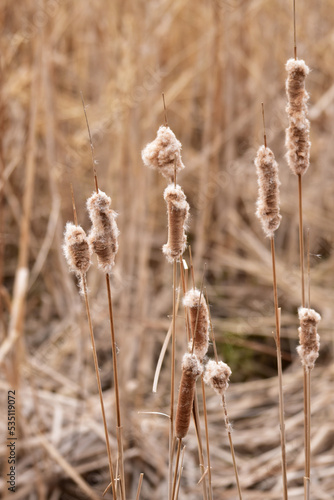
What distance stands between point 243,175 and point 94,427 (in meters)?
1.07

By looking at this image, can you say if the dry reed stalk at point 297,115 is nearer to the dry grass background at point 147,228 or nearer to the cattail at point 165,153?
the cattail at point 165,153

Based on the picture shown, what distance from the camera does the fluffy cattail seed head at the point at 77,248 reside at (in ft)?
1.55

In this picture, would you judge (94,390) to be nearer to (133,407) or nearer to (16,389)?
(133,407)

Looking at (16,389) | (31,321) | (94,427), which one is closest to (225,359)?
(94,427)

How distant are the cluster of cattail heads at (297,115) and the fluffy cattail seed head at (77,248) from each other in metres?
0.20

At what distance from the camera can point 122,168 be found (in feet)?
4.42

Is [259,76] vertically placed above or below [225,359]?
above

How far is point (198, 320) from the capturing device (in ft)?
1.65

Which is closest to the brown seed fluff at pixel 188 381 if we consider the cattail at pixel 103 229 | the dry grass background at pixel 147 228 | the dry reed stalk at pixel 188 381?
the dry reed stalk at pixel 188 381

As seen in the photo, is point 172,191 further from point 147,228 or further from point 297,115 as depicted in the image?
point 147,228

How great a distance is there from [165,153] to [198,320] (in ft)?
0.49

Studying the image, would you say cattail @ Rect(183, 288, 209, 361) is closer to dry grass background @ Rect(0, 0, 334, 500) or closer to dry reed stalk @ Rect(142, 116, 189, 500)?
dry reed stalk @ Rect(142, 116, 189, 500)

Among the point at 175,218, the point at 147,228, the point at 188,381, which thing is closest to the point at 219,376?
the point at 188,381

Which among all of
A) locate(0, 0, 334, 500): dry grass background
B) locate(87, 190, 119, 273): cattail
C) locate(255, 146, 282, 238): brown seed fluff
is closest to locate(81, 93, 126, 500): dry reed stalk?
locate(87, 190, 119, 273): cattail
